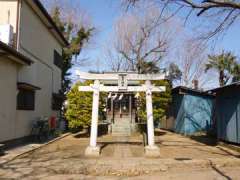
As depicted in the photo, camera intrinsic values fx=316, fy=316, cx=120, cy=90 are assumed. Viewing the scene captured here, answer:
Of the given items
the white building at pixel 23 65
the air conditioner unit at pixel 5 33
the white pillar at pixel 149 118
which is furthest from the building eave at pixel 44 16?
the white pillar at pixel 149 118

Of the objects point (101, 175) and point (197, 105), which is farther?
point (197, 105)

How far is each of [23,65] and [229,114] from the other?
1005cm

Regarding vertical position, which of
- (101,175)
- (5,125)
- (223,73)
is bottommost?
(101,175)

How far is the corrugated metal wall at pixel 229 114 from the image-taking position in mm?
14078

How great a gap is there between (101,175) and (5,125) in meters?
5.97

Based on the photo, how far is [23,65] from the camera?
15.1 meters

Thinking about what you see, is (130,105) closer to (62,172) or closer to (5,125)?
(5,125)

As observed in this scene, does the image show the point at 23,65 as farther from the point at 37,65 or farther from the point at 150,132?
the point at 150,132

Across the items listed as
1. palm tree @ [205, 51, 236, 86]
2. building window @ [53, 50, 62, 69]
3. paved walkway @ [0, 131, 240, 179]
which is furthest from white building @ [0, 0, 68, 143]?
palm tree @ [205, 51, 236, 86]

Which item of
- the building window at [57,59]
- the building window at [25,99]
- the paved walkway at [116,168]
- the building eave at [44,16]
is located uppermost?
the building eave at [44,16]

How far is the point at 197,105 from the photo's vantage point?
22609mm

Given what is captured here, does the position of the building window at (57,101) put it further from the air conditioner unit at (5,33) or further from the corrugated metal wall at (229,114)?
the corrugated metal wall at (229,114)

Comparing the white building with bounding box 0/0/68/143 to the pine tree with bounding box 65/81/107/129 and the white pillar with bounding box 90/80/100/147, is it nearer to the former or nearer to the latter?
the pine tree with bounding box 65/81/107/129

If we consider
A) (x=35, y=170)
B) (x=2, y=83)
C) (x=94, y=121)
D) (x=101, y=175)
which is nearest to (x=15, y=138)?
(x=2, y=83)
